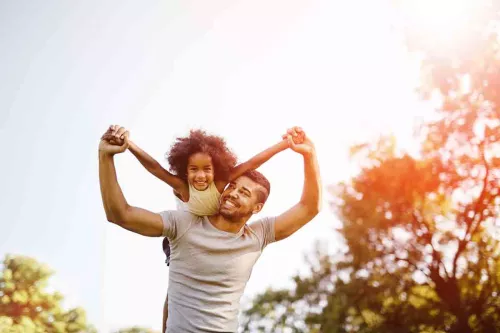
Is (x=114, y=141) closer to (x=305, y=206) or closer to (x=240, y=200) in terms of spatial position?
(x=240, y=200)

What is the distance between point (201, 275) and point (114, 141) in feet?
1.95

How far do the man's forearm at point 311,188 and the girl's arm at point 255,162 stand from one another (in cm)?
20

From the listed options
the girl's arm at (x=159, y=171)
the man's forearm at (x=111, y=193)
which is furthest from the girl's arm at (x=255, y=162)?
the man's forearm at (x=111, y=193)

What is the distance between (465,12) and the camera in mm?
14719

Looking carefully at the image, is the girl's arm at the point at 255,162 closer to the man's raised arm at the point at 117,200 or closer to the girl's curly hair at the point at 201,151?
the girl's curly hair at the point at 201,151

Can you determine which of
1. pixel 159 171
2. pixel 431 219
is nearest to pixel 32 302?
pixel 431 219

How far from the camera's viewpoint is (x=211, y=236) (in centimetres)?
217

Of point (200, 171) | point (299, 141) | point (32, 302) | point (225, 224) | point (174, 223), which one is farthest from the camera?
point (32, 302)

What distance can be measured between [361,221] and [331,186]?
1.50m

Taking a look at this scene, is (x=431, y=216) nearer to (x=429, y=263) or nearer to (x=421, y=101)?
(x=429, y=263)

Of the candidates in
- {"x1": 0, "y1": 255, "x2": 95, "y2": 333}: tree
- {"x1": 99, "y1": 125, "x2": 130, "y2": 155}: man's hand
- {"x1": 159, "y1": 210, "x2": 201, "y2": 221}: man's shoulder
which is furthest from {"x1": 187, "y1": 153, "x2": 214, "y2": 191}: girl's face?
{"x1": 0, "y1": 255, "x2": 95, "y2": 333}: tree

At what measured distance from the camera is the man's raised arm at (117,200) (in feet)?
6.35

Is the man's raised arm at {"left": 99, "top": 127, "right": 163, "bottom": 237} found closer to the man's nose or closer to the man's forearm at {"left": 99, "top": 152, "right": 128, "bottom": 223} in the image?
the man's forearm at {"left": 99, "top": 152, "right": 128, "bottom": 223}

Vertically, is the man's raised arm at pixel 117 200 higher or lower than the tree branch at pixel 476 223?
lower
